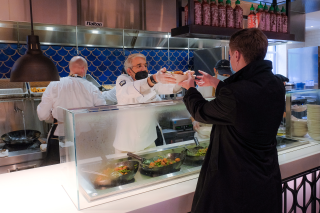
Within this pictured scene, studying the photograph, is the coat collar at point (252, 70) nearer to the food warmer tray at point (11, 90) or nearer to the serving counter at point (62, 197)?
the serving counter at point (62, 197)

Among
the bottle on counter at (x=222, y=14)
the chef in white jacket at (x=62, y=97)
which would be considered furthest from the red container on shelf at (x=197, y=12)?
the chef in white jacket at (x=62, y=97)

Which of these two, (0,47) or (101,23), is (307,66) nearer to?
(101,23)

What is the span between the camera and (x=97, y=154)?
1519 millimetres

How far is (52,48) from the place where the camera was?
4438 millimetres

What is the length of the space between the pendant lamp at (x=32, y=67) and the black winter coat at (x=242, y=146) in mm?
1099

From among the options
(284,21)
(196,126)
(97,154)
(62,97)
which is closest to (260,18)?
(284,21)

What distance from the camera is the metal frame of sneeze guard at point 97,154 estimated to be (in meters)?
1.41

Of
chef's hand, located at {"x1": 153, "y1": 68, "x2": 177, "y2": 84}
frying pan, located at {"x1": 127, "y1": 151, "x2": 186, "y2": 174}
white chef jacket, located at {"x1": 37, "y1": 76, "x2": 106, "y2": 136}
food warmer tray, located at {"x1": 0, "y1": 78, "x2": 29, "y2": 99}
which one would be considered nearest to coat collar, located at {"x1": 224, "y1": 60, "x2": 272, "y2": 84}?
chef's hand, located at {"x1": 153, "y1": 68, "x2": 177, "y2": 84}

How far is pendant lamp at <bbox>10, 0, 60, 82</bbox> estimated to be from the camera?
1.85 metres

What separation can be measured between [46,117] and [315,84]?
5.38 metres

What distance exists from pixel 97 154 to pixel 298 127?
1873 millimetres

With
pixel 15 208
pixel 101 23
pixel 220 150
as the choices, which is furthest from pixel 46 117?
pixel 220 150

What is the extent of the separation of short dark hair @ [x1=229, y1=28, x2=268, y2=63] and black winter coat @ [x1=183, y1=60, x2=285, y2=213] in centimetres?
6

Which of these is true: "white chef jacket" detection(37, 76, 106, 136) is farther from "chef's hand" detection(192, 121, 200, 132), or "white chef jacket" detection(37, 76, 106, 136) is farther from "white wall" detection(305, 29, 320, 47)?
"white wall" detection(305, 29, 320, 47)
